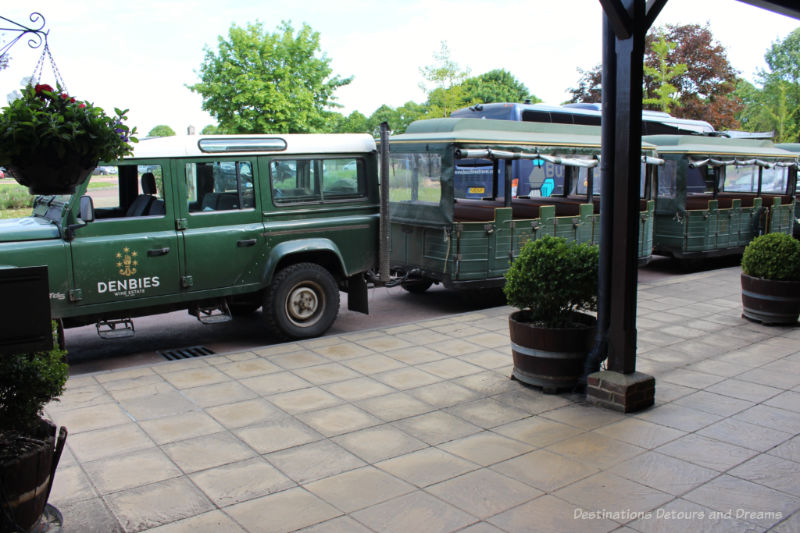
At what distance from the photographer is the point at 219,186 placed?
7359 mm

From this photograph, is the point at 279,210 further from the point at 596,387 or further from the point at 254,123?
the point at 254,123

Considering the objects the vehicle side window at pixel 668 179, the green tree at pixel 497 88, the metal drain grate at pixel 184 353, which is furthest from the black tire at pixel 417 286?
the green tree at pixel 497 88

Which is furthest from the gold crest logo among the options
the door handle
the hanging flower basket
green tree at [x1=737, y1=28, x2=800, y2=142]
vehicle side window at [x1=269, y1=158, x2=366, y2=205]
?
green tree at [x1=737, y1=28, x2=800, y2=142]

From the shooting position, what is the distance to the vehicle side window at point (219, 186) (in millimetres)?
7180

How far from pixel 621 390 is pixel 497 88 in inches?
1889

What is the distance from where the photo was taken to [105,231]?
262 inches

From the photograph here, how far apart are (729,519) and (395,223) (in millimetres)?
7334

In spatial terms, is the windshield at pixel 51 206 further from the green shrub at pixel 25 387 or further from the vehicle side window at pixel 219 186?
the green shrub at pixel 25 387

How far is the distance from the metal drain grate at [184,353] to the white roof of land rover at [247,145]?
2225 mm

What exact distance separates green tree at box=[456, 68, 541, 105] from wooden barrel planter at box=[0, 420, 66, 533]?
1807 inches

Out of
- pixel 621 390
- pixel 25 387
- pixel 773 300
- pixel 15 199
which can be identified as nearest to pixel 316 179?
pixel 621 390

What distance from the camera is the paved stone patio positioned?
3686mm

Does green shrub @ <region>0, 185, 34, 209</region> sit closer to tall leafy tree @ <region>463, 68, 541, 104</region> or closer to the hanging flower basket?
the hanging flower basket

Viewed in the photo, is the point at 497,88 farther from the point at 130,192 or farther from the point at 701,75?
the point at 130,192
